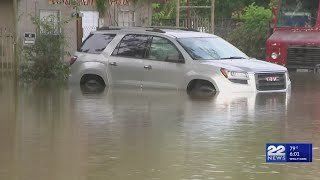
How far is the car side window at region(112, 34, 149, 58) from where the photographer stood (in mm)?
19406

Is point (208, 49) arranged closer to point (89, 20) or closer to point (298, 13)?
point (298, 13)

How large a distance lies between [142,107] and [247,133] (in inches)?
149

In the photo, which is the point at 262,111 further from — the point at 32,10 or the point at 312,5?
the point at 32,10

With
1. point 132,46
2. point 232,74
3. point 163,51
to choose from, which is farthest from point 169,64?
point 232,74

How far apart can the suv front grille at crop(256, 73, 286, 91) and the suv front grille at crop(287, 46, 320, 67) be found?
5.96 meters

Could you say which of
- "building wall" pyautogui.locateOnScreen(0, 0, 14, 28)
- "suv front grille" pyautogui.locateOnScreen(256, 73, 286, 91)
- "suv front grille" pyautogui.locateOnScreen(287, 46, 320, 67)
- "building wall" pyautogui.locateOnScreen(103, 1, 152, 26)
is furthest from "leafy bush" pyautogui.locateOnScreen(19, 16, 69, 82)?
"building wall" pyautogui.locateOnScreen(103, 1, 152, 26)

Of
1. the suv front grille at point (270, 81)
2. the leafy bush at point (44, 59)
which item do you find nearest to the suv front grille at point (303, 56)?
the suv front grille at point (270, 81)

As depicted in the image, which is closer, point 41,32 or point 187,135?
point 187,135

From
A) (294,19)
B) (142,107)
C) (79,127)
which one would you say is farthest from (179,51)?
(294,19)

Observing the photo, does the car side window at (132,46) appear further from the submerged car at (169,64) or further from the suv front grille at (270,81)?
the suv front grille at (270,81)

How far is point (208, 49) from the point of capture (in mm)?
19094

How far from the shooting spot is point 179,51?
18641mm

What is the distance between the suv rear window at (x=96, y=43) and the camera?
20.0m

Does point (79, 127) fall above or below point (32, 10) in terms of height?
below
